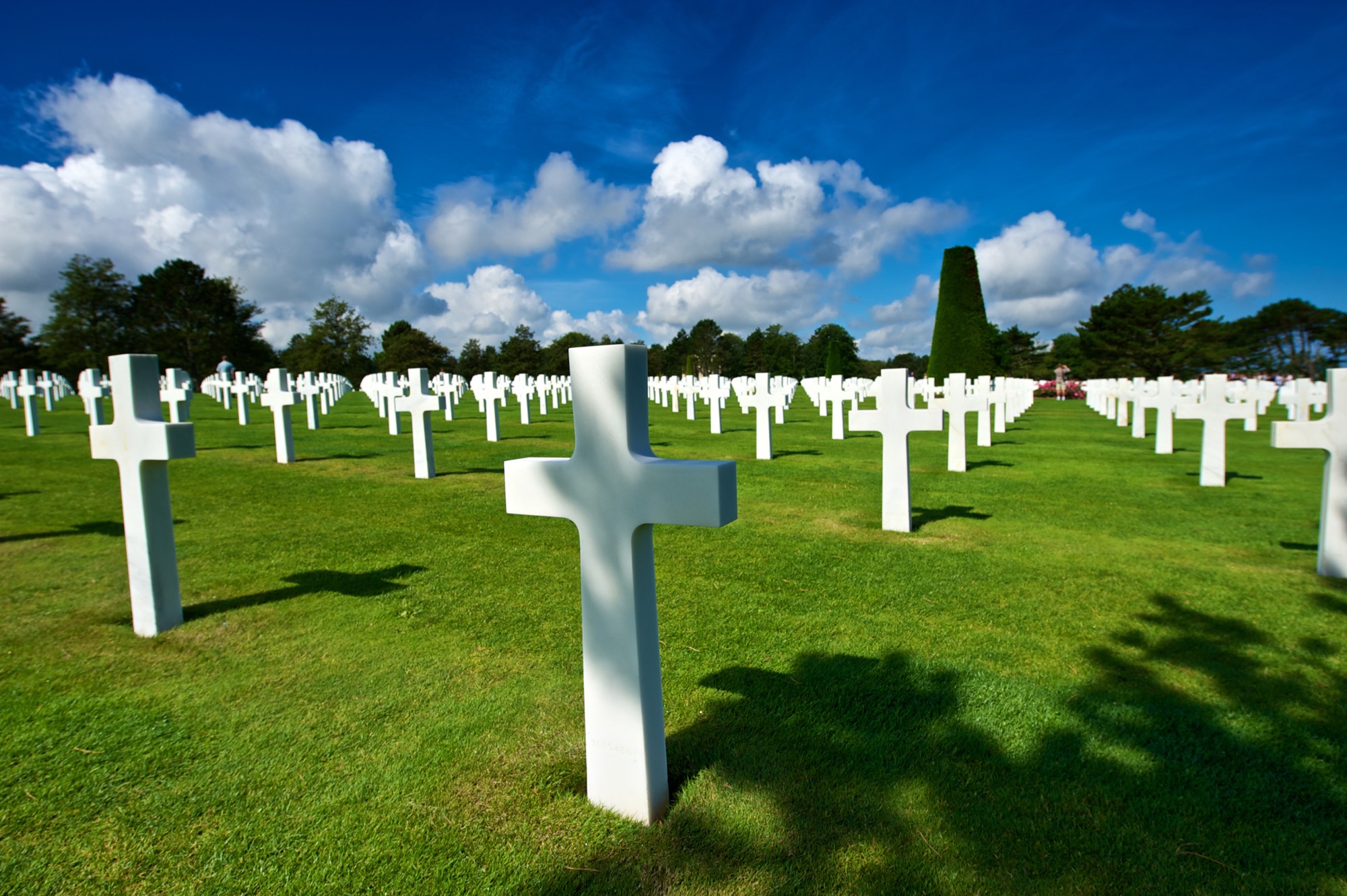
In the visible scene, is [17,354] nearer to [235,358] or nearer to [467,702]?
[235,358]

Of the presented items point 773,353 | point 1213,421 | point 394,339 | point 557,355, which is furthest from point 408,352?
point 1213,421

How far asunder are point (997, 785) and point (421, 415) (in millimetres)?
10029

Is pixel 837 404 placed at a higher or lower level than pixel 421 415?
lower

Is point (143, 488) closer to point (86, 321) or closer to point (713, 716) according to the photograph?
point (713, 716)

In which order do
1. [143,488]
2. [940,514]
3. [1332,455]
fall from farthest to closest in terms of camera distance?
[940,514] < [1332,455] < [143,488]

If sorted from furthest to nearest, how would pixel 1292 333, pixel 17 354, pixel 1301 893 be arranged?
1. pixel 17 354
2. pixel 1292 333
3. pixel 1301 893

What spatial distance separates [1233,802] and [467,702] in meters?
3.10

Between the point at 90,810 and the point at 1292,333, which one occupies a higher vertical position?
the point at 1292,333

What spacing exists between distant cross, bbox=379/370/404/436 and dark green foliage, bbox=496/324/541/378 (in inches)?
2426

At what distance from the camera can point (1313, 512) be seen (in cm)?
761

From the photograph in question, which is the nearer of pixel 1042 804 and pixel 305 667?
pixel 1042 804

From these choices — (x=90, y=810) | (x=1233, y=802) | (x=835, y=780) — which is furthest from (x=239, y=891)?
(x=1233, y=802)

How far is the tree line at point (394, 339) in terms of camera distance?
45781 mm

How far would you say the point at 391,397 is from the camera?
1717cm
